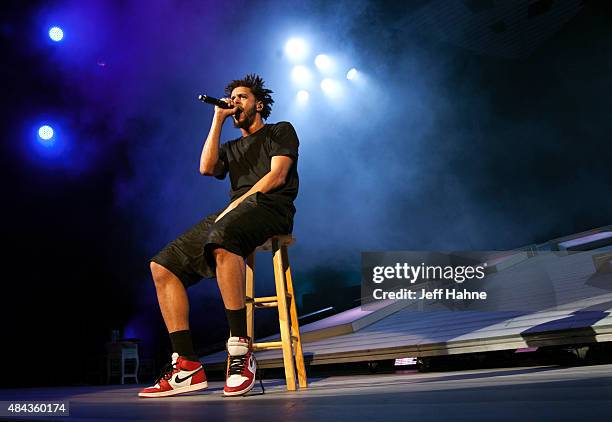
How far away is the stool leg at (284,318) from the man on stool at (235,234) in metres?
0.12

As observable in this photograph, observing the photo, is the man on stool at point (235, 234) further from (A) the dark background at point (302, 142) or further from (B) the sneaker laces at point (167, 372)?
(A) the dark background at point (302, 142)

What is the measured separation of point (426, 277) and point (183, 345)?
4.53 metres

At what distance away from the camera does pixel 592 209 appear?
22.3 ft

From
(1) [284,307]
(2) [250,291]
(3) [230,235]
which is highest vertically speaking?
(3) [230,235]

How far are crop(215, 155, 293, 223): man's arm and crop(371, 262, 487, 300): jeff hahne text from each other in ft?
9.35

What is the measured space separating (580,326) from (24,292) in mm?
4898

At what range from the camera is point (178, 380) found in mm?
2053

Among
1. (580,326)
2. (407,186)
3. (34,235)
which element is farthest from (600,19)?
(34,235)

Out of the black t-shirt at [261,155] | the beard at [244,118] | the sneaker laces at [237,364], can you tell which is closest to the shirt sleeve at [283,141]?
the black t-shirt at [261,155]

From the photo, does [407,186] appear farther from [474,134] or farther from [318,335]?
[318,335]

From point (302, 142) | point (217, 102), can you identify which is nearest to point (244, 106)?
point (217, 102)

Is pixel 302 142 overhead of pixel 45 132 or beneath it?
overhead

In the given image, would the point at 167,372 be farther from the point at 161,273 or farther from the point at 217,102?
the point at 217,102

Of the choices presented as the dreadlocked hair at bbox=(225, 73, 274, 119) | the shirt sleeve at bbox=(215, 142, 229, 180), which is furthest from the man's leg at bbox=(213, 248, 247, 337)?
the dreadlocked hair at bbox=(225, 73, 274, 119)
